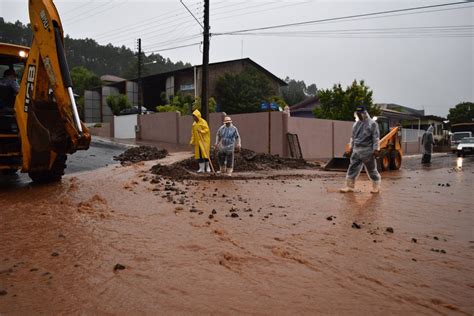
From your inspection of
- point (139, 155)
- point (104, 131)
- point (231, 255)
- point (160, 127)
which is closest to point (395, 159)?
point (139, 155)

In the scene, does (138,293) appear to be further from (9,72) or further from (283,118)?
(283,118)

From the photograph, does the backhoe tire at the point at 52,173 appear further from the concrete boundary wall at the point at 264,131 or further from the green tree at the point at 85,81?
the green tree at the point at 85,81

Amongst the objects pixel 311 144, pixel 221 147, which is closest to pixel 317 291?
pixel 221 147

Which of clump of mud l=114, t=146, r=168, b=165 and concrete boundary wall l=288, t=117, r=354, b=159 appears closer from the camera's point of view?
clump of mud l=114, t=146, r=168, b=165

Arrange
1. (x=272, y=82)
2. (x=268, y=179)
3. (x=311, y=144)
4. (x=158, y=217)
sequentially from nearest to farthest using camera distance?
(x=158, y=217), (x=268, y=179), (x=311, y=144), (x=272, y=82)

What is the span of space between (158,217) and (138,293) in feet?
8.18

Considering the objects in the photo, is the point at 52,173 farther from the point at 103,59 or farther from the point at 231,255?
the point at 103,59

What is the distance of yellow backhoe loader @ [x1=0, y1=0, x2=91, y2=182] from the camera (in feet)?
23.1

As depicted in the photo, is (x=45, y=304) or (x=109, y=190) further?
(x=109, y=190)

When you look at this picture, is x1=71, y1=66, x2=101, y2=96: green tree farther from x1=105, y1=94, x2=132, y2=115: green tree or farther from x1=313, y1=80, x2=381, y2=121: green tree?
x1=313, y1=80, x2=381, y2=121: green tree

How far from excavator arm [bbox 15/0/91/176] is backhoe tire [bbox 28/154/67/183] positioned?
69 cm

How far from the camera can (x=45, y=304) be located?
8.73 feet

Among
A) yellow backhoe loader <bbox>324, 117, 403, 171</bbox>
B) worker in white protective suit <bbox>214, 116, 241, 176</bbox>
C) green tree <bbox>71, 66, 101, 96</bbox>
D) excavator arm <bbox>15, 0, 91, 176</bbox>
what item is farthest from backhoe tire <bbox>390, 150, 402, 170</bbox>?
green tree <bbox>71, 66, 101, 96</bbox>

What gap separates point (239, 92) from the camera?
35.8 metres
